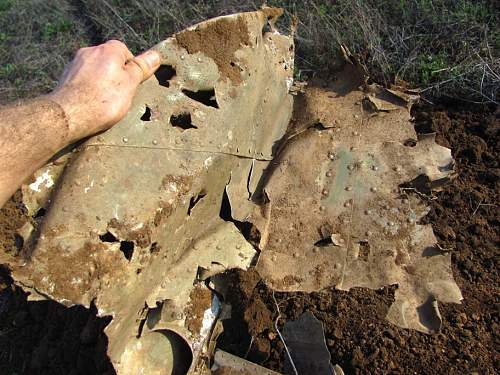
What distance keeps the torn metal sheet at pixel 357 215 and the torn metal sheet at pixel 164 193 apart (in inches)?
6.7

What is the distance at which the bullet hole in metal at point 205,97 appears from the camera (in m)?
2.32

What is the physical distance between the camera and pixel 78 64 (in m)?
2.19

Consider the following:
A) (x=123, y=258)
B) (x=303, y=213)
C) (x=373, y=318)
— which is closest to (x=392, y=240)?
(x=303, y=213)

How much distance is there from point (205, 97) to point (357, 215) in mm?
857

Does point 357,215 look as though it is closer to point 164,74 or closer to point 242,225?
point 242,225

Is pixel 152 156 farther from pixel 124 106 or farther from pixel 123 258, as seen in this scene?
pixel 123 258

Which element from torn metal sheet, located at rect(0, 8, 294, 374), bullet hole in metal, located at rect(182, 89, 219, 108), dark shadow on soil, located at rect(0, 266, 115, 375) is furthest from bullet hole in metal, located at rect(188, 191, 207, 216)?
dark shadow on soil, located at rect(0, 266, 115, 375)

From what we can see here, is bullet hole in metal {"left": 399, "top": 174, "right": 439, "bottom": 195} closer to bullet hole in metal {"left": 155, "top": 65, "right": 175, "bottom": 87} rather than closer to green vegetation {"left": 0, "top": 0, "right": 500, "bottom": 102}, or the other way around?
green vegetation {"left": 0, "top": 0, "right": 500, "bottom": 102}

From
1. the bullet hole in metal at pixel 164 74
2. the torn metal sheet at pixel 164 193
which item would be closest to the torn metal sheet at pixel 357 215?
the torn metal sheet at pixel 164 193

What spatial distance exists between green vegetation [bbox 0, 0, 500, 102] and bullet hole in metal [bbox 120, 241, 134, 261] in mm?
1478

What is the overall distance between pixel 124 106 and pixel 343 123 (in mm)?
1109

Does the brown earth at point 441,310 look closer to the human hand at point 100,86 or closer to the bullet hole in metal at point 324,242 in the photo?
the bullet hole in metal at point 324,242

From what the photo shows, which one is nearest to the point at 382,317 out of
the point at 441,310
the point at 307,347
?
the point at 441,310

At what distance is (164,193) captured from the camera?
6.91ft
